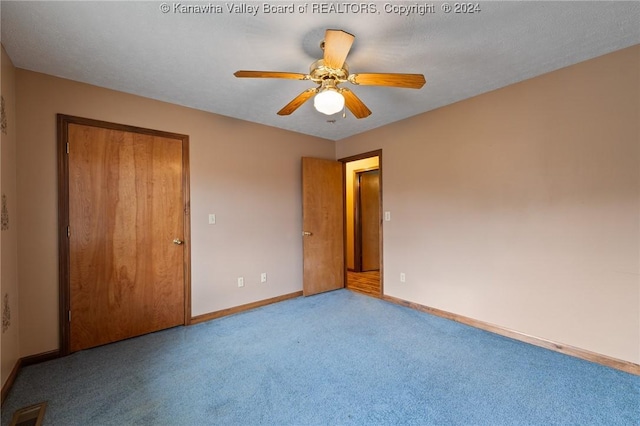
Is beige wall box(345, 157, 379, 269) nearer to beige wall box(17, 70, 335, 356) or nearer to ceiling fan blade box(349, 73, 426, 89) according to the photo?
beige wall box(17, 70, 335, 356)

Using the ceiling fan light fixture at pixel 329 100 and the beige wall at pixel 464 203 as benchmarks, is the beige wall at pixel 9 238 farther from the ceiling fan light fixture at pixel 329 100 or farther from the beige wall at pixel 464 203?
the ceiling fan light fixture at pixel 329 100

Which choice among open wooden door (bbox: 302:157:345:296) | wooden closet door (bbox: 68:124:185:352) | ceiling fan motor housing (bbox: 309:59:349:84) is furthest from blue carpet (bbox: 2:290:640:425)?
ceiling fan motor housing (bbox: 309:59:349:84)

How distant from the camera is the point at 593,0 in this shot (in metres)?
1.53

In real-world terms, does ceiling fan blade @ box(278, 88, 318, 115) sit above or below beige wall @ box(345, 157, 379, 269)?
above

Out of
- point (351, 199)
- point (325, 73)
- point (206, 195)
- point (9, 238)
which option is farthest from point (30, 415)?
point (351, 199)

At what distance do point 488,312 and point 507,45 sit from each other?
92.7 inches

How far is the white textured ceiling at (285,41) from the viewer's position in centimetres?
161

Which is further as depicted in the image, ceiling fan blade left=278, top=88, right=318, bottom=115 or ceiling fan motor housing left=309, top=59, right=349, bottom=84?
ceiling fan blade left=278, top=88, right=318, bottom=115

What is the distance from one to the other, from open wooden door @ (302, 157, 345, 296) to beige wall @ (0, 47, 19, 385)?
2.74m

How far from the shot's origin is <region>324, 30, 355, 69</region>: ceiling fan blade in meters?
1.43

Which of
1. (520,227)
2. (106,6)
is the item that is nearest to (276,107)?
(106,6)

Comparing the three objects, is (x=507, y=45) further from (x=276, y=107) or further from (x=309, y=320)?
(x=309, y=320)

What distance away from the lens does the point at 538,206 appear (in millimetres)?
2412

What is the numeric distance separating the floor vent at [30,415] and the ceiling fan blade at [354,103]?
2.79m
